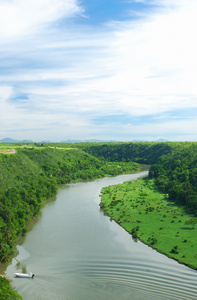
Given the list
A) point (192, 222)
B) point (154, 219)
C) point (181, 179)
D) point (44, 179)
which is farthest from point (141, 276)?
point (44, 179)

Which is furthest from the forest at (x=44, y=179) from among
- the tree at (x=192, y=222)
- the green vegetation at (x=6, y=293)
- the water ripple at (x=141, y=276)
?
the water ripple at (x=141, y=276)

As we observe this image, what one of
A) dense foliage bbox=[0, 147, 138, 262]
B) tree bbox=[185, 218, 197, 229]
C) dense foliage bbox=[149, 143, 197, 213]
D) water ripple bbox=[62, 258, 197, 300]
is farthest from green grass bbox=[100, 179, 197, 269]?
dense foliage bbox=[0, 147, 138, 262]

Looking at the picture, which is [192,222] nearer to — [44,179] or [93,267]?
[93,267]

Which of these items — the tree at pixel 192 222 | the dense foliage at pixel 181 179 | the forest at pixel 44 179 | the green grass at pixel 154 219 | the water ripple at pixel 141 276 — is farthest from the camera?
the dense foliage at pixel 181 179

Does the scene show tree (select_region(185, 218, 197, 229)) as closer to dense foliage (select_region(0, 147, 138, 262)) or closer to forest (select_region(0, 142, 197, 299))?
forest (select_region(0, 142, 197, 299))

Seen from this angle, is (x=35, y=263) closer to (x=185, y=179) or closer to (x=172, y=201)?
(x=172, y=201)

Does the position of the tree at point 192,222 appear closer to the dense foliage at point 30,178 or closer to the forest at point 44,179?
the forest at point 44,179

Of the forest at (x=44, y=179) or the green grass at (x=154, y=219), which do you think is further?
the forest at (x=44, y=179)
